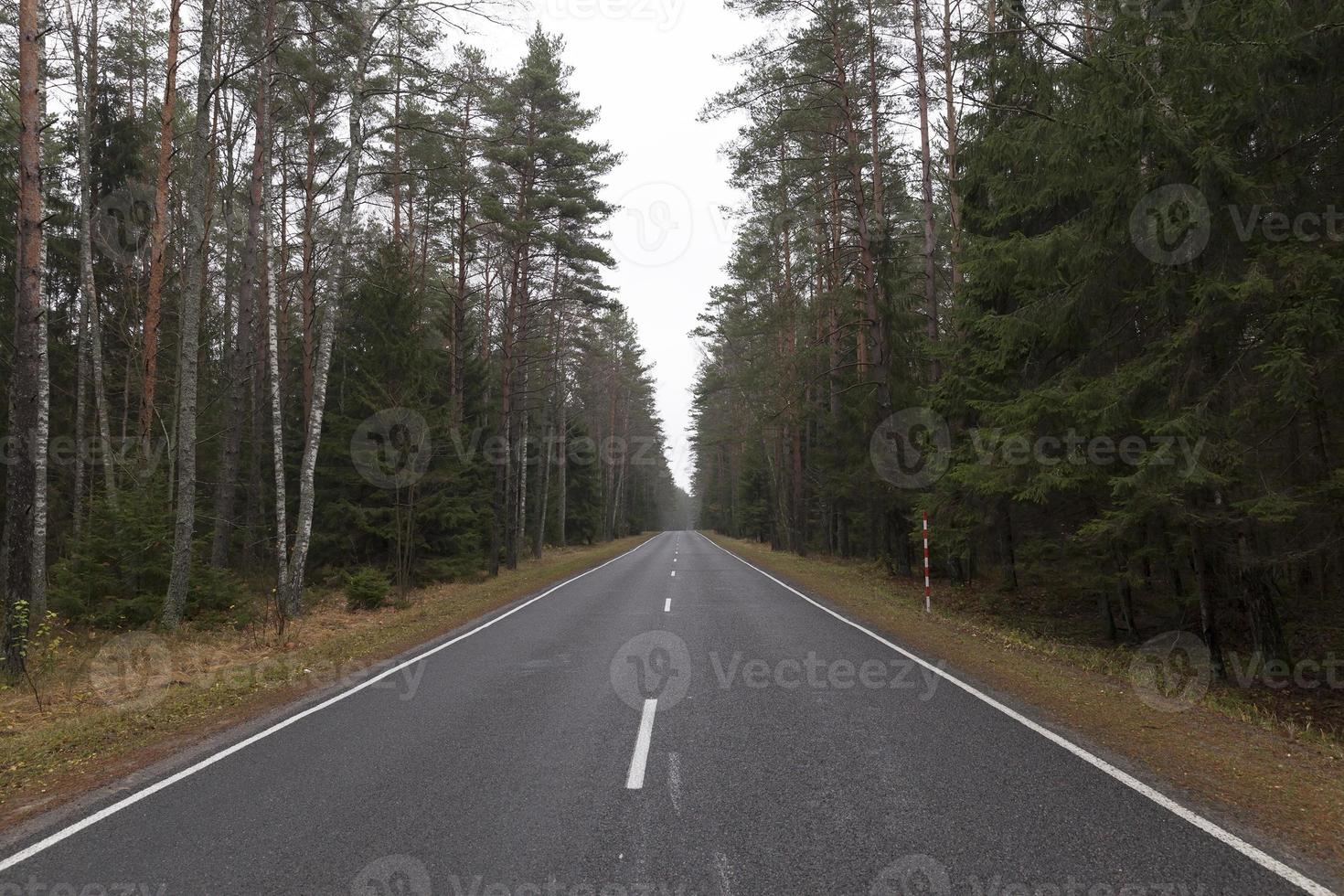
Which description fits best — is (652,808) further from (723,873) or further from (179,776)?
(179,776)

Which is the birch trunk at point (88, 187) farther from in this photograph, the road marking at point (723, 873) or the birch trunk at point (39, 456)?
the road marking at point (723, 873)

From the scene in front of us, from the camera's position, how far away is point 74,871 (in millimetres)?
3752

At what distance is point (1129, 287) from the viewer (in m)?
9.73

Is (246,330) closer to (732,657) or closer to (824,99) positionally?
(732,657)

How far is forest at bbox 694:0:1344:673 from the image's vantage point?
24.5ft

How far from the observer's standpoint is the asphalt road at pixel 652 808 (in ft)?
11.6

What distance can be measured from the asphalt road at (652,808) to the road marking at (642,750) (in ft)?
0.09

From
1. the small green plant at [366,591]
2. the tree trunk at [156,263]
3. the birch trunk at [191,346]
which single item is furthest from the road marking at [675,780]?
the tree trunk at [156,263]

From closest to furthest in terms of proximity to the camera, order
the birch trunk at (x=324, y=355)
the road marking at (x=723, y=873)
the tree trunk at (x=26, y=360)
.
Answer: the road marking at (x=723, y=873)
the tree trunk at (x=26, y=360)
the birch trunk at (x=324, y=355)

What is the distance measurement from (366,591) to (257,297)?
52.1 ft

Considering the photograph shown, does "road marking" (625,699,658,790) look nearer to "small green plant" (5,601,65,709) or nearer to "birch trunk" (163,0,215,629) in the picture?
"small green plant" (5,601,65,709)

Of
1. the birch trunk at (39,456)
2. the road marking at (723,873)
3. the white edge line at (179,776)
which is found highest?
the birch trunk at (39,456)

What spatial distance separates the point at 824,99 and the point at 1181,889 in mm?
18929

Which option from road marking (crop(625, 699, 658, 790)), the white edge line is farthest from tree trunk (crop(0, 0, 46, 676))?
road marking (crop(625, 699, 658, 790))
